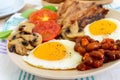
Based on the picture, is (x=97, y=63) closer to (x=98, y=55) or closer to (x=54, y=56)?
(x=98, y=55)

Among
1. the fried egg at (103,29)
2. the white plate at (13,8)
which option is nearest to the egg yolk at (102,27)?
the fried egg at (103,29)

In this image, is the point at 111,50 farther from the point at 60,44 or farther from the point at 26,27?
the point at 26,27

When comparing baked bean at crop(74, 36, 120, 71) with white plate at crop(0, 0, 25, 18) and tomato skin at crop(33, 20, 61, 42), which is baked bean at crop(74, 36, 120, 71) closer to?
tomato skin at crop(33, 20, 61, 42)

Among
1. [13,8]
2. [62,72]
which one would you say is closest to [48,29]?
[62,72]

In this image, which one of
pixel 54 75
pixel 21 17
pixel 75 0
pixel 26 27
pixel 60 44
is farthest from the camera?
pixel 21 17

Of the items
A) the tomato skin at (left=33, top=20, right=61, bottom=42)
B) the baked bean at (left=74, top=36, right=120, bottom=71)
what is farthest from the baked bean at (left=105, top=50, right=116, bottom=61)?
the tomato skin at (left=33, top=20, right=61, bottom=42)

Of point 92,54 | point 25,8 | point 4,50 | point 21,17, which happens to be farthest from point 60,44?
point 25,8

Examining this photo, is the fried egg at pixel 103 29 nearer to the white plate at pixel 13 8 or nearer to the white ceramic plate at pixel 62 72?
the white ceramic plate at pixel 62 72
